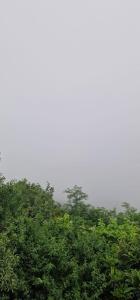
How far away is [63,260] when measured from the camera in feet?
35.2

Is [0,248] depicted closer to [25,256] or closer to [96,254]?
[25,256]

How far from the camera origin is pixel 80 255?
11227mm

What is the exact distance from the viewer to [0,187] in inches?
509

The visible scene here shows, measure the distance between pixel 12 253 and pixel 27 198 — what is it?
15.5 ft

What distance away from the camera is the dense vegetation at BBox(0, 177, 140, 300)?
33.7ft

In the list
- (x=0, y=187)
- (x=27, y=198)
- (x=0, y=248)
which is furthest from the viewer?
(x=27, y=198)

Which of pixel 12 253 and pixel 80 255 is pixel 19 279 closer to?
pixel 12 253

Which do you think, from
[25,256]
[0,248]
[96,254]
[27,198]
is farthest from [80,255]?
[27,198]

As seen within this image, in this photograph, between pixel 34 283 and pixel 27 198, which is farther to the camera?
pixel 27 198

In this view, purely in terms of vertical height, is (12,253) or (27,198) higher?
(27,198)

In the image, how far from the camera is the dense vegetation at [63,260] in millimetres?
10258

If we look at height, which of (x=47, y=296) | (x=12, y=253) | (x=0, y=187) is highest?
(x=0, y=187)

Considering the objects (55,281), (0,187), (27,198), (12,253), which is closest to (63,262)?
(55,281)

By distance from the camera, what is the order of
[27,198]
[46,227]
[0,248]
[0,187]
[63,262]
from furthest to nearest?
[27,198]
[0,187]
[46,227]
[63,262]
[0,248]
